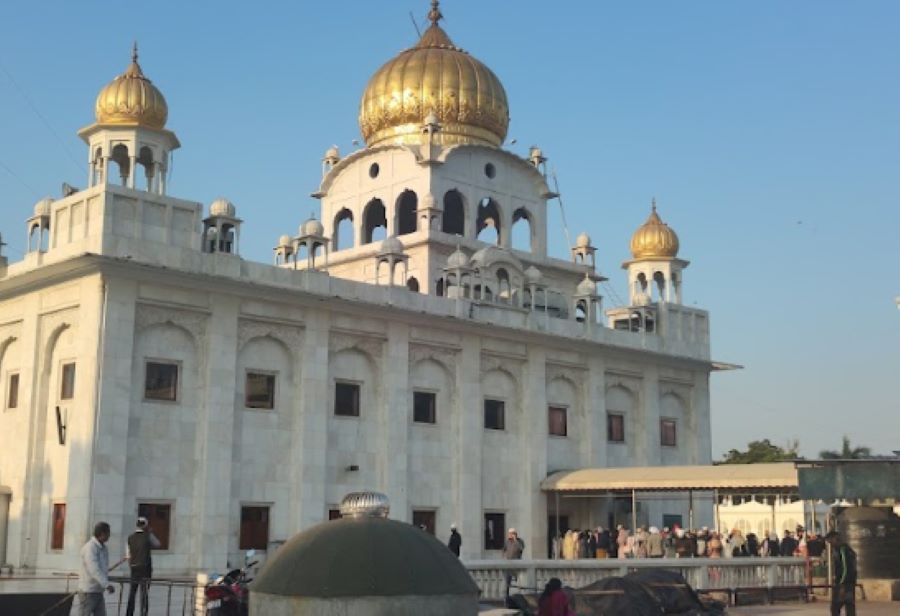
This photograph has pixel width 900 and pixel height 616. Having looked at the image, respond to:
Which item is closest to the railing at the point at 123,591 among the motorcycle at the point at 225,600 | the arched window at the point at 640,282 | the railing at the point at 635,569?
the motorcycle at the point at 225,600

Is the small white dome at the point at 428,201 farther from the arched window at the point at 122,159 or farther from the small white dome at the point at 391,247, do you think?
the arched window at the point at 122,159

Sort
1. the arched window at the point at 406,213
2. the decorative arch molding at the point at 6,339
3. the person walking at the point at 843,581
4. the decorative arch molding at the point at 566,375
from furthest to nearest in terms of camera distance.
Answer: the arched window at the point at 406,213
the decorative arch molding at the point at 566,375
the decorative arch molding at the point at 6,339
the person walking at the point at 843,581

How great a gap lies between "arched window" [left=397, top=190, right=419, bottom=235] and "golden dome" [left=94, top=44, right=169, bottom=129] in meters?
11.5

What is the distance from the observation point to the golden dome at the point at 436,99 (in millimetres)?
37562

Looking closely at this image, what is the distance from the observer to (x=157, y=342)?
25.2m

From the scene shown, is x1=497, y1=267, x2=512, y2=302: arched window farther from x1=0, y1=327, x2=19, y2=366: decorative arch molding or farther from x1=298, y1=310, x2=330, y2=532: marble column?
x1=0, y1=327, x2=19, y2=366: decorative arch molding

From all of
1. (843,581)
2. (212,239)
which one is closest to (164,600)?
(212,239)

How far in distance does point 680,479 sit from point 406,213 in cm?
1345

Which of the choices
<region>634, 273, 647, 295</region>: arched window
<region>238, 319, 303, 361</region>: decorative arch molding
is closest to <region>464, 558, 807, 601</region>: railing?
<region>238, 319, 303, 361</region>: decorative arch molding

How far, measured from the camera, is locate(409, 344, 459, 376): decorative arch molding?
29.9 meters

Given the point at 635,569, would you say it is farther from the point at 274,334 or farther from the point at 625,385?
the point at 625,385

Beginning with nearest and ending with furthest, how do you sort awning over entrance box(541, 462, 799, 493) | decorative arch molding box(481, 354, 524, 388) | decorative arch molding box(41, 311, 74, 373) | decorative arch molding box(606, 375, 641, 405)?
1. decorative arch molding box(41, 311, 74, 373)
2. awning over entrance box(541, 462, 799, 493)
3. decorative arch molding box(481, 354, 524, 388)
4. decorative arch molding box(606, 375, 641, 405)

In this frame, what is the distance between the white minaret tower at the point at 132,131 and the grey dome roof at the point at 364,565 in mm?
21218

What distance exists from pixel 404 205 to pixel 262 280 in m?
11.3
